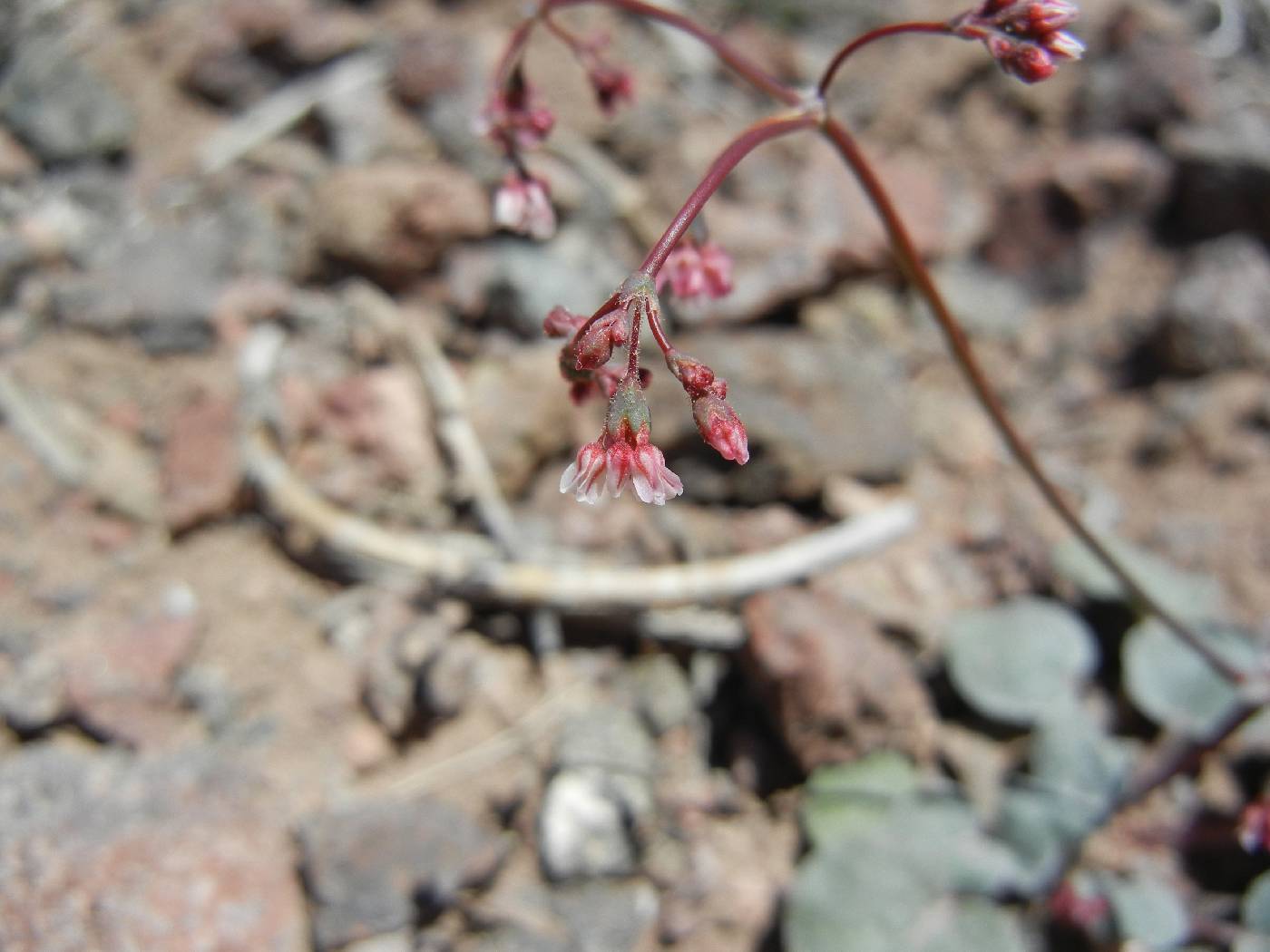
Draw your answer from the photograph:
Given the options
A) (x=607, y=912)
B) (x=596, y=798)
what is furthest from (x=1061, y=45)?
(x=607, y=912)

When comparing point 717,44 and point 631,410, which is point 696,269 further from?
point 631,410

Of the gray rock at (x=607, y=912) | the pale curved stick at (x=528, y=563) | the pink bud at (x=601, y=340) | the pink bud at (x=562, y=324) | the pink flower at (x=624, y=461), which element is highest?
the pink bud at (x=601, y=340)

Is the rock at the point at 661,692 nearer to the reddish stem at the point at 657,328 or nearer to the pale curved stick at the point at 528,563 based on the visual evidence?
the pale curved stick at the point at 528,563

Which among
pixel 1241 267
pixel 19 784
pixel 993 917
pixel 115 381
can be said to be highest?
pixel 1241 267

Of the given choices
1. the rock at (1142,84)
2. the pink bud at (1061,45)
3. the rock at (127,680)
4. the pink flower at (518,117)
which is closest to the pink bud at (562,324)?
the pink flower at (518,117)

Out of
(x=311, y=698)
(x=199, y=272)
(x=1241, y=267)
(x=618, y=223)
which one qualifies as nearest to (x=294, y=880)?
(x=311, y=698)

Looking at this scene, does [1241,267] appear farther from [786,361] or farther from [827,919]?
[827,919]

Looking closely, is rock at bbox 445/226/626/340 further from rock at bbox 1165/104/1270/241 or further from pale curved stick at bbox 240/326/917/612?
rock at bbox 1165/104/1270/241
